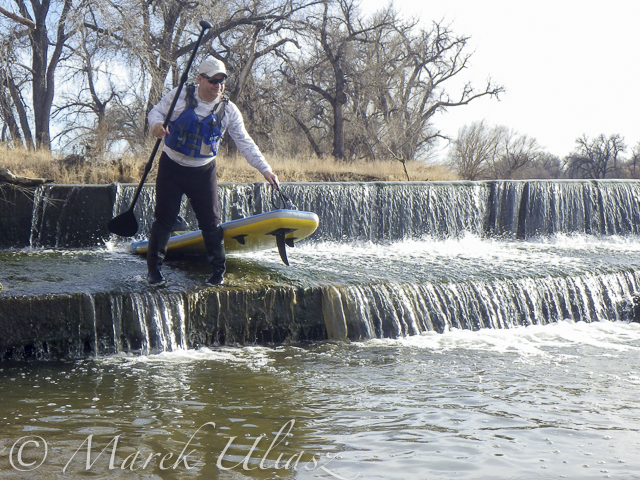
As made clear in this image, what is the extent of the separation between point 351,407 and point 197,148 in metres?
2.40

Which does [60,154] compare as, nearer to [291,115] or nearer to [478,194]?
[478,194]

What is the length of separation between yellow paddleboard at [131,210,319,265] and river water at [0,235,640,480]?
31cm

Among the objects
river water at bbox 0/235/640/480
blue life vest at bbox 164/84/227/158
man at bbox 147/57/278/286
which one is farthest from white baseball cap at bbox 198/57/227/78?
river water at bbox 0/235/640/480

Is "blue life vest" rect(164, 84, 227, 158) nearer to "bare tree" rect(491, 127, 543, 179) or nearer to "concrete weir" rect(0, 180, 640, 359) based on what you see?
"concrete weir" rect(0, 180, 640, 359)

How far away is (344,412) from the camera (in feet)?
12.0

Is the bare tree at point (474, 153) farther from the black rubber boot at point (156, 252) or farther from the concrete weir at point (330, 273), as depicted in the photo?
the black rubber boot at point (156, 252)

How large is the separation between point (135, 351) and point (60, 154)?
7.95 meters

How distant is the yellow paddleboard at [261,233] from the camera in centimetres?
587

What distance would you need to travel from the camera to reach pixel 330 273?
6.85 meters

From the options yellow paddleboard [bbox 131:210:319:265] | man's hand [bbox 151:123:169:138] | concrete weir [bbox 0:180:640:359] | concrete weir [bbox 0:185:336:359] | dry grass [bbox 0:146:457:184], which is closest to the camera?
man's hand [bbox 151:123:169:138]

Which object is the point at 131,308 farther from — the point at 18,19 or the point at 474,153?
the point at 474,153

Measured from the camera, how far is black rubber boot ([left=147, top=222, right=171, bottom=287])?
218 inches

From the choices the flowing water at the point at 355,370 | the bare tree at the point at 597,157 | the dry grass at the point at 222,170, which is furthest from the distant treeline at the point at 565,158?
the flowing water at the point at 355,370

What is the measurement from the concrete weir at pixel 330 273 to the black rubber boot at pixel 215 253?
0.39 feet
